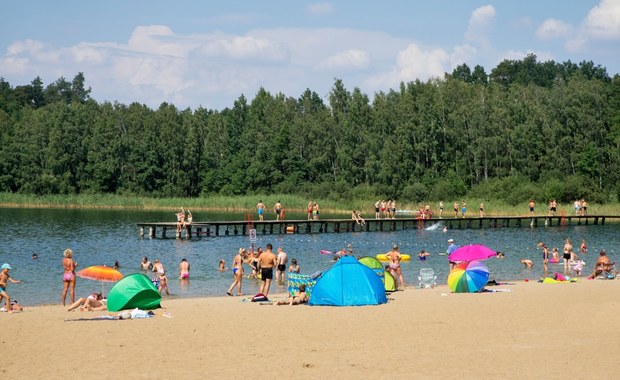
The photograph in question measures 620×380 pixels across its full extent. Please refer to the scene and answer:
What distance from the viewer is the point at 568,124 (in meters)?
80.4

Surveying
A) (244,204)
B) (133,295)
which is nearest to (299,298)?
(133,295)

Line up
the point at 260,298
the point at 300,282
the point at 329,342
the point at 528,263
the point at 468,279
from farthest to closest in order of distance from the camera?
the point at 528,263, the point at 468,279, the point at 260,298, the point at 300,282, the point at 329,342

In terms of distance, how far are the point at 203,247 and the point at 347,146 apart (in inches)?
1904

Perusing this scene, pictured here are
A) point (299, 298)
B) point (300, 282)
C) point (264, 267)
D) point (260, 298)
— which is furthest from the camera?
point (264, 267)

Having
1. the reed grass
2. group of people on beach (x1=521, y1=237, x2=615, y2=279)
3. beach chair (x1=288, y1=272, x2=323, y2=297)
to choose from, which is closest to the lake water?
group of people on beach (x1=521, y1=237, x2=615, y2=279)

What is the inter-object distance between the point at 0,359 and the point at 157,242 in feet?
109

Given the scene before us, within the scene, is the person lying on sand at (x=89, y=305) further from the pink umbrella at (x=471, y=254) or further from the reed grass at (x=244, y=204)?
the reed grass at (x=244, y=204)

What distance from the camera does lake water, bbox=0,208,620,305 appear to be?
2980 cm

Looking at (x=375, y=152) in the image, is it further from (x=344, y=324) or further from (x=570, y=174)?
(x=344, y=324)

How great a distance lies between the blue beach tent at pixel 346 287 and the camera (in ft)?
69.6

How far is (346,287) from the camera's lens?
2127 cm

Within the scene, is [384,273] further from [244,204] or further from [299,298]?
[244,204]

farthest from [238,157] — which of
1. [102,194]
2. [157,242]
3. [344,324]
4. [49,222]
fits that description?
[344,324]

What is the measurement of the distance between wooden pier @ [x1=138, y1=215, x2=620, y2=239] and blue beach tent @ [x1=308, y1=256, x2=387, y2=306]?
30.0 m
